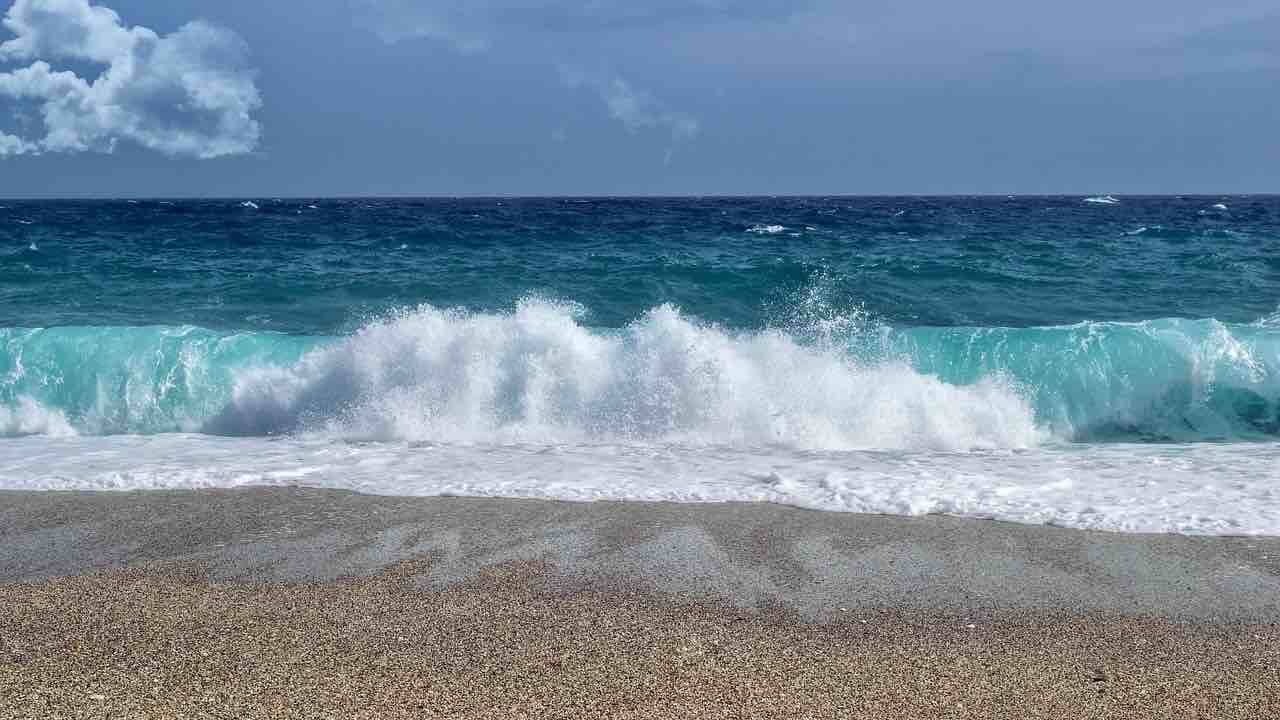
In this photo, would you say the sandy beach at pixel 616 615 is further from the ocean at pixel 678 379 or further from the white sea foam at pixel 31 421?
the white sea foam at pixel 31 421

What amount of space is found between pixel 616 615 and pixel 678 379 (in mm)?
4833

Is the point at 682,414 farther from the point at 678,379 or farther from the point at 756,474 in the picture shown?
the point at 756,474

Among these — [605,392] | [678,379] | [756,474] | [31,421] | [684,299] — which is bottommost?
[31,421]

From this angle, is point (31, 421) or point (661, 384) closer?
point (661, 384)

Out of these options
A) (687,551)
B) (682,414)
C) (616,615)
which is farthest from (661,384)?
(616,615)

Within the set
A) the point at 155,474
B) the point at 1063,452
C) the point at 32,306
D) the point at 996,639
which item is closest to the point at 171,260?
the point at 32,306

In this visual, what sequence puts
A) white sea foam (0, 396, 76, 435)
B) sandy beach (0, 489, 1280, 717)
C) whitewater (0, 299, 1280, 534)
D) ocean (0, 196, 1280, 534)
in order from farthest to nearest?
white sea foam (0, 396, 76, 435) → ocean (0, 196, 1280, 534) → whitewater (0, 299, 1280, 534) → sandy beach (0, 489, 1280, 717)

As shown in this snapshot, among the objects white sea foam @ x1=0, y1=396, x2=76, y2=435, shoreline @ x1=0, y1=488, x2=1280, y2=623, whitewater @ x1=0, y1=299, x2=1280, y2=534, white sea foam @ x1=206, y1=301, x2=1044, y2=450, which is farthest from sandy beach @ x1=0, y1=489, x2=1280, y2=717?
white sea foam @ x1=0, y1=396, x2=76, y2=435

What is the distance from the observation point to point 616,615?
4.20m

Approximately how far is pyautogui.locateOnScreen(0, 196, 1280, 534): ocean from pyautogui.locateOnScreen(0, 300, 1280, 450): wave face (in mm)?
31

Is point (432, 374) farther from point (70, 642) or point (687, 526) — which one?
point (70, 642)

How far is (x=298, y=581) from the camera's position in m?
4.64

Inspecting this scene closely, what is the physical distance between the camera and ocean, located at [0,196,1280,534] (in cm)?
662

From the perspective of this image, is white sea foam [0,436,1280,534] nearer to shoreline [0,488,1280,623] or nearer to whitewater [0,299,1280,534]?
whitewater [0,299,1280,534]
